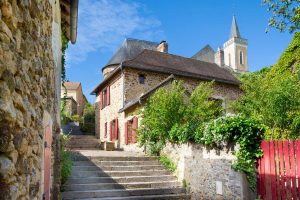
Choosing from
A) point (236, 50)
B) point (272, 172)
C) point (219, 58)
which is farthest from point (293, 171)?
point (236, 50)

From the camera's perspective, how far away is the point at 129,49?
25016 millimetres

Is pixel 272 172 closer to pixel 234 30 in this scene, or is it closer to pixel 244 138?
pixel 244 138

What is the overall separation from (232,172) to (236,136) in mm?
907

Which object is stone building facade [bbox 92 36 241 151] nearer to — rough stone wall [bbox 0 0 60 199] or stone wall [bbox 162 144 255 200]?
stone wall [bbox 162 144 255 200]

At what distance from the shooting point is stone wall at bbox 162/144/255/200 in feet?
23.6

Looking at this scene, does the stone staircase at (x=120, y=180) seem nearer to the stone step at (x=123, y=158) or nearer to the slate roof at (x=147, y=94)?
the stone step at (x=123, y=158)

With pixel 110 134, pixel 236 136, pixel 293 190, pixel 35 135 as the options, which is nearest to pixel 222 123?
pixel 236 136

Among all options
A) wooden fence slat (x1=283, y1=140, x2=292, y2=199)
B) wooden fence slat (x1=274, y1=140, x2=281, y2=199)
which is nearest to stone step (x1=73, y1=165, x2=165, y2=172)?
wooden fence slat (x1=274, y1=140, x2=281, y2=199)

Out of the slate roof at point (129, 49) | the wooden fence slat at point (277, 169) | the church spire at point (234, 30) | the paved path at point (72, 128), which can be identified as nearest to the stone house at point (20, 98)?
the wooden fence slat at point (277, 169)

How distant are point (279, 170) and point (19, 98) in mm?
5536

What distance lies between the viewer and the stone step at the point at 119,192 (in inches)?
310

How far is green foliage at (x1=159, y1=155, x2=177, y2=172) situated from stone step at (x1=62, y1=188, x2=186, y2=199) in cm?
109

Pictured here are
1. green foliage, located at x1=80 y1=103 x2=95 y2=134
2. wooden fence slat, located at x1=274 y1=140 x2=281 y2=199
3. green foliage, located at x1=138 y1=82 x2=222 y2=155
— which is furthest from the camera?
green foliage, located at x1=80 y1=103 x2=95 y2=134

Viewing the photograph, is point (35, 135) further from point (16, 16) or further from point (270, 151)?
point (270, 151)
